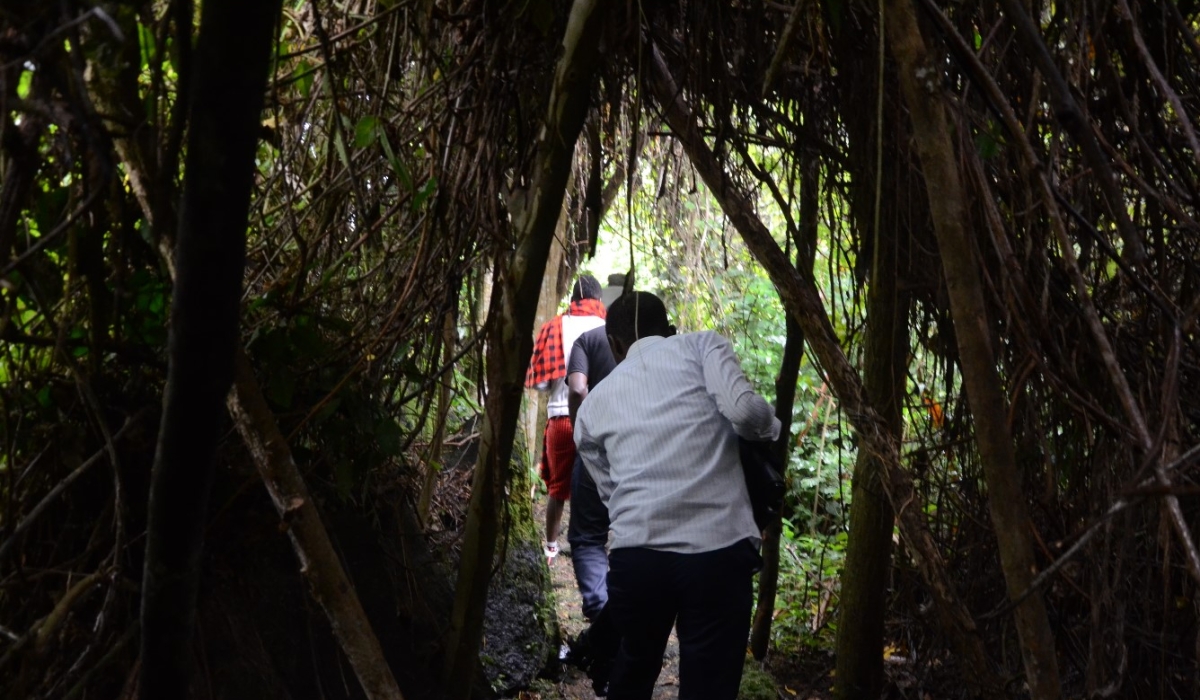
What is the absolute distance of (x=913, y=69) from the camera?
151cm

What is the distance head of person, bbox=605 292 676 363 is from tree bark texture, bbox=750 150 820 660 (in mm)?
530

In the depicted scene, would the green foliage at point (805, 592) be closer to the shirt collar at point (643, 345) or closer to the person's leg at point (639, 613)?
the person's leg at point (639, 613)

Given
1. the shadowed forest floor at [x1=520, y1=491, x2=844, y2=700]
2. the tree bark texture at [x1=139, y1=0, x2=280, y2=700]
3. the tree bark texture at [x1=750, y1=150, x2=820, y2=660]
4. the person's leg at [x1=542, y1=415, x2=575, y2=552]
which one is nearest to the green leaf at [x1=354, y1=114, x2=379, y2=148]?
the tree bark texture at [x1=139, y1=0, x2=280, y2=700]

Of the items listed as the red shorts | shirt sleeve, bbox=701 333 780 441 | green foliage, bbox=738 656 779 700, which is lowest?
green foliage, bbox=738 656 779 700

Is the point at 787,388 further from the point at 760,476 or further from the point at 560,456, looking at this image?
the point at 560,456

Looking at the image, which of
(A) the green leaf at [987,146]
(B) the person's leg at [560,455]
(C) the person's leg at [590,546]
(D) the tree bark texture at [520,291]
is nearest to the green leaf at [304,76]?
(D) the tree bark texture at [520,291]

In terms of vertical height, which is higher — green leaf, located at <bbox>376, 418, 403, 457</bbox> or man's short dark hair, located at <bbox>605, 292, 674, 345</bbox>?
man's short dark hair, located at <bbox>605, 292, 674, 345</bbox>

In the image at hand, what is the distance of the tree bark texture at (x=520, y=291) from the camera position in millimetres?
2189

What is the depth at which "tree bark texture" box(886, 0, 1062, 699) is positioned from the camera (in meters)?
1.52

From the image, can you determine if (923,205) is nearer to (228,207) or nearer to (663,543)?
(663,543)

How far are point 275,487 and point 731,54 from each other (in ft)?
6.59

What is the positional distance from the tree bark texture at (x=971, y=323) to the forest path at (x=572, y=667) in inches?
107

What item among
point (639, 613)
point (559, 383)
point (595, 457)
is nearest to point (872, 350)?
point (595, 457)

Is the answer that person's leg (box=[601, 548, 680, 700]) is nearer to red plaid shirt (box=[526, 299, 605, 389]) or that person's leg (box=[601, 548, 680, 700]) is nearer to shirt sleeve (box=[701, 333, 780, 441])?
shirt sleeve (box=[701, 333, 780, 441])
